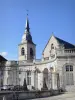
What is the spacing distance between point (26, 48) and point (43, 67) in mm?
14933

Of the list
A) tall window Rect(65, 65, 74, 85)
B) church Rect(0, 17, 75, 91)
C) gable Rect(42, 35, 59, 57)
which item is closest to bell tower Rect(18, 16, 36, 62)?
church Rect(0, 17, 75, 91)

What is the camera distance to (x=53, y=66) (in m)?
36.9

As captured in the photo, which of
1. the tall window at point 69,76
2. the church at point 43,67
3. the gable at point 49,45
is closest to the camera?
the tall window at point 69,76

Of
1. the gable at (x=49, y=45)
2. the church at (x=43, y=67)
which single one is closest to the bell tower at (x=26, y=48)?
the church at (x=43, y=67)

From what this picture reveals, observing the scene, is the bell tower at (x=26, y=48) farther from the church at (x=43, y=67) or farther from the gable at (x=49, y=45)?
the gable at (x=49, y=45)

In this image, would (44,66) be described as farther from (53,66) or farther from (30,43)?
(30,43)

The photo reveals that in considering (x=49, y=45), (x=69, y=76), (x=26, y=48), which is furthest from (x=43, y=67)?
(x=26, y=48)

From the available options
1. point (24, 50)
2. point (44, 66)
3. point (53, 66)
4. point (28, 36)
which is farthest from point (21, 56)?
point (53, 66)

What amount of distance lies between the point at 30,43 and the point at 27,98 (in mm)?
35713

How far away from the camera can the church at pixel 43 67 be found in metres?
32.9

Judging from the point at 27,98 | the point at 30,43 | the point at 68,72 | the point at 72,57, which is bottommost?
the point at 27,98

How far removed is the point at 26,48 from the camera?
5691cm

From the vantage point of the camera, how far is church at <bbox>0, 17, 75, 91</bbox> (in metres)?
32.9

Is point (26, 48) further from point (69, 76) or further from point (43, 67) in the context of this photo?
point (69, 76)
